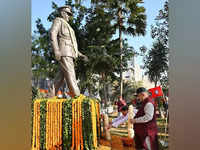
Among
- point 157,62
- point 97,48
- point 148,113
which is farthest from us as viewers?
point 97,48

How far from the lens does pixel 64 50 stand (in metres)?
3.74

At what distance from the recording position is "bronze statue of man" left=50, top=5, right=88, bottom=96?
3.70m

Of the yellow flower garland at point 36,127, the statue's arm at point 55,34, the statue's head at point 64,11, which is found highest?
the statue's head at point 64,11

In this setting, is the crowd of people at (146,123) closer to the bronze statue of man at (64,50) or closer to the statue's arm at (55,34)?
the bronze statue of man at (64,50)

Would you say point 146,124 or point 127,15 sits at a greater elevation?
point 127,15

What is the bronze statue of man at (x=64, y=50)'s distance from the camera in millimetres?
3703

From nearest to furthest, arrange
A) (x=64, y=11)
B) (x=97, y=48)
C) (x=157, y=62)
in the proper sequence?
(x=64, y=11) < (x=157, y=62) < (x=97, y=48)

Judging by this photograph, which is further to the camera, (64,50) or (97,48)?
(97,48)

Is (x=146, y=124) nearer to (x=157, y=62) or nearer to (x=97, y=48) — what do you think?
(x=157, y=62)

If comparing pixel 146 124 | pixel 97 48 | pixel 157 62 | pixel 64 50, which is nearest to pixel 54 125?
pixel 64 50

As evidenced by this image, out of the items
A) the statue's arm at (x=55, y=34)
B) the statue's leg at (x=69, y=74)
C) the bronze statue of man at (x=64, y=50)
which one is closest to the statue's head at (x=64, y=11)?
the bronze statue of man at (x=64, y=50)

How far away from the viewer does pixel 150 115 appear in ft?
9.42

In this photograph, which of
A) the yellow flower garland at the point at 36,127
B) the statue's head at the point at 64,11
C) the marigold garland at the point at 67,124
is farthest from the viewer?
the statue's head at the point at 64,11
